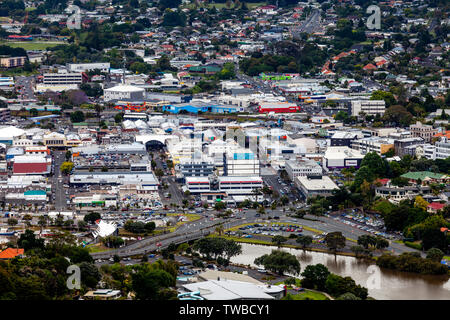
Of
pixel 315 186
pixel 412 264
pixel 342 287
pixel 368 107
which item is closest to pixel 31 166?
pixel 315 186

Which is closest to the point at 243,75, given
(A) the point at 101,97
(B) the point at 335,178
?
(A) the point at 101,97

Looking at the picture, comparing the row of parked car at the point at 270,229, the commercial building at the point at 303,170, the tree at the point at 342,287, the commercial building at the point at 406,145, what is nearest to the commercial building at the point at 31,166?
the commercial building at the point at 303,170

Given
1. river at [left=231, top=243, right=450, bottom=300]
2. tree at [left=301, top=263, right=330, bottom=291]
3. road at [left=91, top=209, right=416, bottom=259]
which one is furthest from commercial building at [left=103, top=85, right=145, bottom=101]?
tree at [left=301, top=263, right=330, bottom=291]

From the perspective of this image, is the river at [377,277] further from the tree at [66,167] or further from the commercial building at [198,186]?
the tree at [66,167]

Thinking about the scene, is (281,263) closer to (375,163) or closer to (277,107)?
(375,163)

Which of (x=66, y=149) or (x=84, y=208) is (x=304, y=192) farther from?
(x=66, y=149)

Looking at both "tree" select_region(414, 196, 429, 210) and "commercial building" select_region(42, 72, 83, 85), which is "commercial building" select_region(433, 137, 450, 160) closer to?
"tree" select_region(414, 196, 429, 210)
